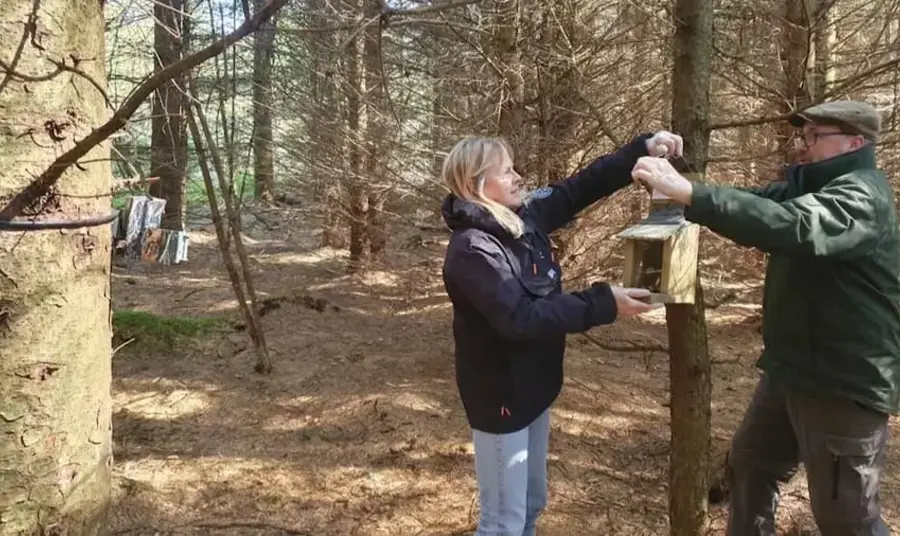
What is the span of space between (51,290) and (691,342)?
219 centimetres

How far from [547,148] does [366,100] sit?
2171 mm

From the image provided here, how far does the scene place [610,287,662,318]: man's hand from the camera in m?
2.23

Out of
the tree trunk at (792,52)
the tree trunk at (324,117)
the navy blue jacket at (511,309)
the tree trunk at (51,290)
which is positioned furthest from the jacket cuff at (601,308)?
the tree trunk at (324,117)

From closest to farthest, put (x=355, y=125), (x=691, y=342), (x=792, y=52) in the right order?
1. (x=691, y=342)
2. (x=792, y=52)
3. (x=355, y=125)

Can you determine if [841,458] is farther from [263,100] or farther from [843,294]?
[263,100]

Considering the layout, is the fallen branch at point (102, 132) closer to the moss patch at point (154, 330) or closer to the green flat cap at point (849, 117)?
the green flat cap at point (849, 117)

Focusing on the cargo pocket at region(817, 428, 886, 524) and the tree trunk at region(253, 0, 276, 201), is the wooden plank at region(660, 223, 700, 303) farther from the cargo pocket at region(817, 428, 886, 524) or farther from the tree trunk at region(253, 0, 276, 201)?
the tree trunk at region(253, 0, 276, 201)

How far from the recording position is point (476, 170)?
2418mm

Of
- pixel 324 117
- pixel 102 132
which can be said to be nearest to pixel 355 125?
pixel 324 117

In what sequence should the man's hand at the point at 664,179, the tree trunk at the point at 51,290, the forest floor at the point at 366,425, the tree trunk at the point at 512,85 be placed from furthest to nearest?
the tree trunk at the point at 512,85
the forest floor at the point at 366,425
the man's hand at the point at 664,179
the tree trunk at the point at 51,290

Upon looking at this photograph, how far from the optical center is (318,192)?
324 inches

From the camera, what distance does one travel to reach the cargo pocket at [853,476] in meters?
2.36

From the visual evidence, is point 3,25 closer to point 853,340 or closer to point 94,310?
point 94,310

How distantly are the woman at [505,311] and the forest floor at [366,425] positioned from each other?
57cm
